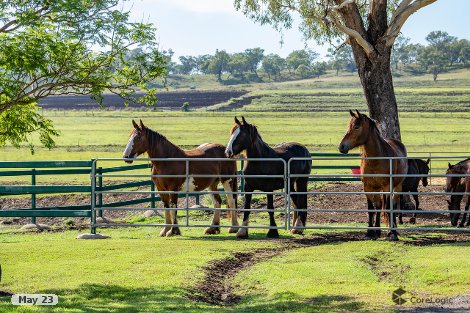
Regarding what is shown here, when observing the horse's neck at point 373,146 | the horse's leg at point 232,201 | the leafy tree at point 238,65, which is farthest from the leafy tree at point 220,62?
the horse's neck at point 373,146

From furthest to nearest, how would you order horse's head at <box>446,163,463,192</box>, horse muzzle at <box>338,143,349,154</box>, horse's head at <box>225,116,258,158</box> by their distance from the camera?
horse's head at <box>446,163,463,192</box> → horse's head at <box>225,116,258,158</box> → horse muzzle at <box>338,143,349,154</box>

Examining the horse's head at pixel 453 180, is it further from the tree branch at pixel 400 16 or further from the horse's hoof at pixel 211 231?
the horse's hoof at pixel 211 231

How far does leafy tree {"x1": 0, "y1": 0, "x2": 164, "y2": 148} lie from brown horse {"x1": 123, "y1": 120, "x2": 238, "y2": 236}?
9.90 ft

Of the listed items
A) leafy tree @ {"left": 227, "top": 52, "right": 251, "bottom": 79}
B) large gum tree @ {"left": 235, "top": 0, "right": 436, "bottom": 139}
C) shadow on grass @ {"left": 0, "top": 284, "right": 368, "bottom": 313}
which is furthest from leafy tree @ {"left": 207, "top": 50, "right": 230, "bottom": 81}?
shadow on grass @ {"left": 0, "top": 284, "right": 368, "bottom": 313}

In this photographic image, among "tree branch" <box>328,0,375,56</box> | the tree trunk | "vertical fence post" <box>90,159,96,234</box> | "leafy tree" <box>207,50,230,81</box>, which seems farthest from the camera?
"leafy tree" <box>207,50,230,81</box>

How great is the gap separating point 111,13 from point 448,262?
231 inches

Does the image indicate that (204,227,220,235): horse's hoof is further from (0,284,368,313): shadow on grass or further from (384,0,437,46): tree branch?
(384,0,437,46): tree branch

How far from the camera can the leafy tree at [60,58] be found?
1074cm

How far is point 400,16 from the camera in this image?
829 inches

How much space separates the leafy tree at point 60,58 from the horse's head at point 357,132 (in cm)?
→ 400

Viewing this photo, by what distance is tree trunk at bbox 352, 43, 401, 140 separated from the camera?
2114 cm

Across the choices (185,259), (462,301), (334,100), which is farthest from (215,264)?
(334,100)
